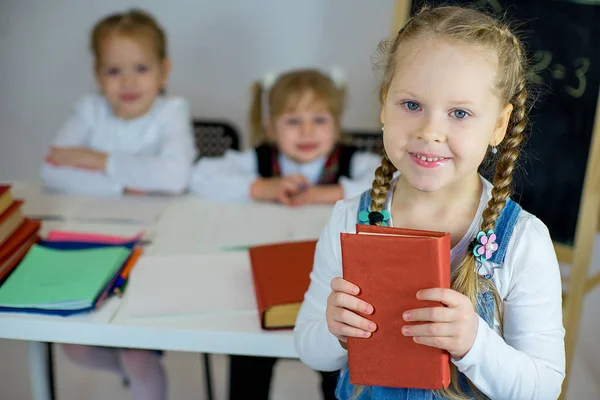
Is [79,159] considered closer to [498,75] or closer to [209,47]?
[209,47]

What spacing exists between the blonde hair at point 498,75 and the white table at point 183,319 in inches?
13.1

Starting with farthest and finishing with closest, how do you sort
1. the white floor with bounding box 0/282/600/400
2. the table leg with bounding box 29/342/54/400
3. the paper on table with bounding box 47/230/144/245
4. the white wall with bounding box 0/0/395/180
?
the white wall with bounding box 0/0/395/180, the white floor with bounding box 0/282/600/400, the paper on table with bounding box 47/230/144/245, the table leg with bounding box 29/342/54/400

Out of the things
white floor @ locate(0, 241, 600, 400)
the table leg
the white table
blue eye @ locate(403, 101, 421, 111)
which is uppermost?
blue eye @ locate(403, 101, 421, 111)

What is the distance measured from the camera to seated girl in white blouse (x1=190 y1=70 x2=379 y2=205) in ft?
5.39

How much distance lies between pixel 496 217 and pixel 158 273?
2.09 ft

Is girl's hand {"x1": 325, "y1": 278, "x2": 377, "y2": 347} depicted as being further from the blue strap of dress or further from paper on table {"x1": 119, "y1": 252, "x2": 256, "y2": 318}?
paper on table {"x1": 119, "y1": 252, "x2": 256, "y2": 318}

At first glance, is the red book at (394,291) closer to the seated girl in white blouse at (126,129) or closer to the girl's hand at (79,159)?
the seated girl in white blouse at (126,129)

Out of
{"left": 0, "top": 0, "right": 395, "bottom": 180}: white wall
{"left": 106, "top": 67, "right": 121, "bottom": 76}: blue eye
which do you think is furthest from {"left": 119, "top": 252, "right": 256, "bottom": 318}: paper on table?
{"left": 0, "top": 0, "right": 395, "bottom": 180}: white wall

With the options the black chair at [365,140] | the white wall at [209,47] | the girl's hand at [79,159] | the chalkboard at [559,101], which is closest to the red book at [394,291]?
the chalkboard at [559,101]

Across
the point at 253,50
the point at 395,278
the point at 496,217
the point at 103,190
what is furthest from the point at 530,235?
the point at 253,50

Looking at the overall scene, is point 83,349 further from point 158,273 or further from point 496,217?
point 496,217

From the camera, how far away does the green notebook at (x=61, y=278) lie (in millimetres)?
1093

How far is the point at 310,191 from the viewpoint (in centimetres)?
161

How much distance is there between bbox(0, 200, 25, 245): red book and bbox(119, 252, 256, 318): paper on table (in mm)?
258
